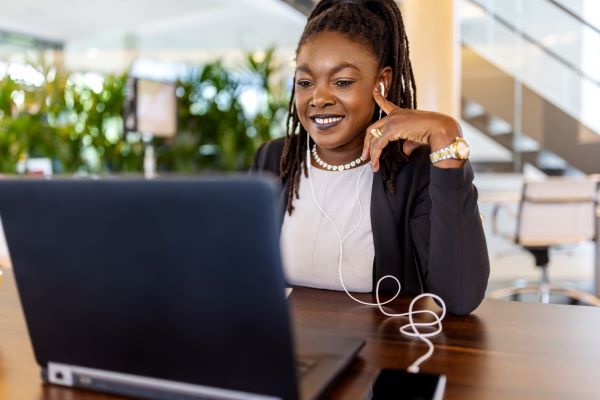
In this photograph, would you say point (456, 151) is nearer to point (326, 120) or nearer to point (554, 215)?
point (326, 120)

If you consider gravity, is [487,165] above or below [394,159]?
below

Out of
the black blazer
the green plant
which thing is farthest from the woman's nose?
the green plant

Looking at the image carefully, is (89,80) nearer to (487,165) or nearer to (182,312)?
(487,165)

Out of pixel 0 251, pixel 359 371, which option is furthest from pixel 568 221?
pixel 359 371

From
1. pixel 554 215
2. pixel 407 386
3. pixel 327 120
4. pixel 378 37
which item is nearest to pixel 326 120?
pixel 327 120

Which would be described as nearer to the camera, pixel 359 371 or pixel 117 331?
pixel 117 331

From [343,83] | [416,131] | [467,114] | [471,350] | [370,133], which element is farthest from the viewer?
[467,114]

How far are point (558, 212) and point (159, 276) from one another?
3.87m

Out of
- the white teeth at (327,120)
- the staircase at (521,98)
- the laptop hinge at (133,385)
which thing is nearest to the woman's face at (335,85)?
the white teeth at (327,120)

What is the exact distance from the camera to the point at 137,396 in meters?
0.69

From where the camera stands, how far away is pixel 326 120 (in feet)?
4.75

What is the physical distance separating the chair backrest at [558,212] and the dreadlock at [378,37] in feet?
9.01

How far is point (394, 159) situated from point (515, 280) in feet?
13.5

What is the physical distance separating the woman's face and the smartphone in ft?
2.60
